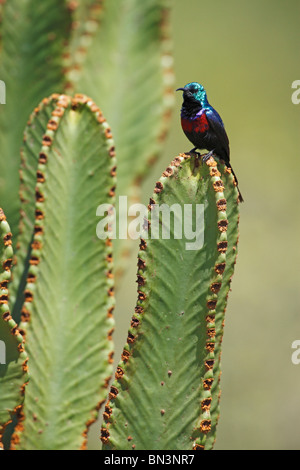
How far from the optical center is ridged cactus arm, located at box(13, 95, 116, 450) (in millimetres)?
1573

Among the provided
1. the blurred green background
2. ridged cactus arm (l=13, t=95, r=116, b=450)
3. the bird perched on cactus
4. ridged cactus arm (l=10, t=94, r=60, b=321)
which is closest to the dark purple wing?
the bird perched on cactus

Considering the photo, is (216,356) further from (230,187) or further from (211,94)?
(211,94)

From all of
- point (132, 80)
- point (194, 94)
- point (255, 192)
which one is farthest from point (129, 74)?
point (255, 192)

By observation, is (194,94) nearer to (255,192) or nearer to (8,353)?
(8,353)

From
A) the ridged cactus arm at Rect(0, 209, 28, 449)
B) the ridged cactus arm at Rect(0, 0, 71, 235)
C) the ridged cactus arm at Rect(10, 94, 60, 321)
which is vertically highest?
the ridged cactus arm at Rect(0, 0, 71, 235)

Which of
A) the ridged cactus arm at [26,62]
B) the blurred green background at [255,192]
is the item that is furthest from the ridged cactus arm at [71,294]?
the blurred green background at [255,192]

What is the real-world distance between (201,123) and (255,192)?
3.20 metres

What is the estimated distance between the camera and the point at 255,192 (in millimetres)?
4621

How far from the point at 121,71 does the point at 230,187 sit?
1213mm

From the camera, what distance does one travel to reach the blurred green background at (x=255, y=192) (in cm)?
362

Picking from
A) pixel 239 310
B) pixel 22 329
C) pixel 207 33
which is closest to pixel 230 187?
pixel 22 329

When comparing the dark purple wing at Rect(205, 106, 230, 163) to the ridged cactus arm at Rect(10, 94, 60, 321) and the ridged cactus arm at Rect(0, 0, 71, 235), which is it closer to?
the ridged cactus arm at Rect(10, 94, 60, 321)

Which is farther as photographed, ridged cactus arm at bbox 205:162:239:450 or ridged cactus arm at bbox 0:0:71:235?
ridged cactus arm at bbox 0:0:71:235

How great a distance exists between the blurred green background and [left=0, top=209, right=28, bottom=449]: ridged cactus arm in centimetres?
171
